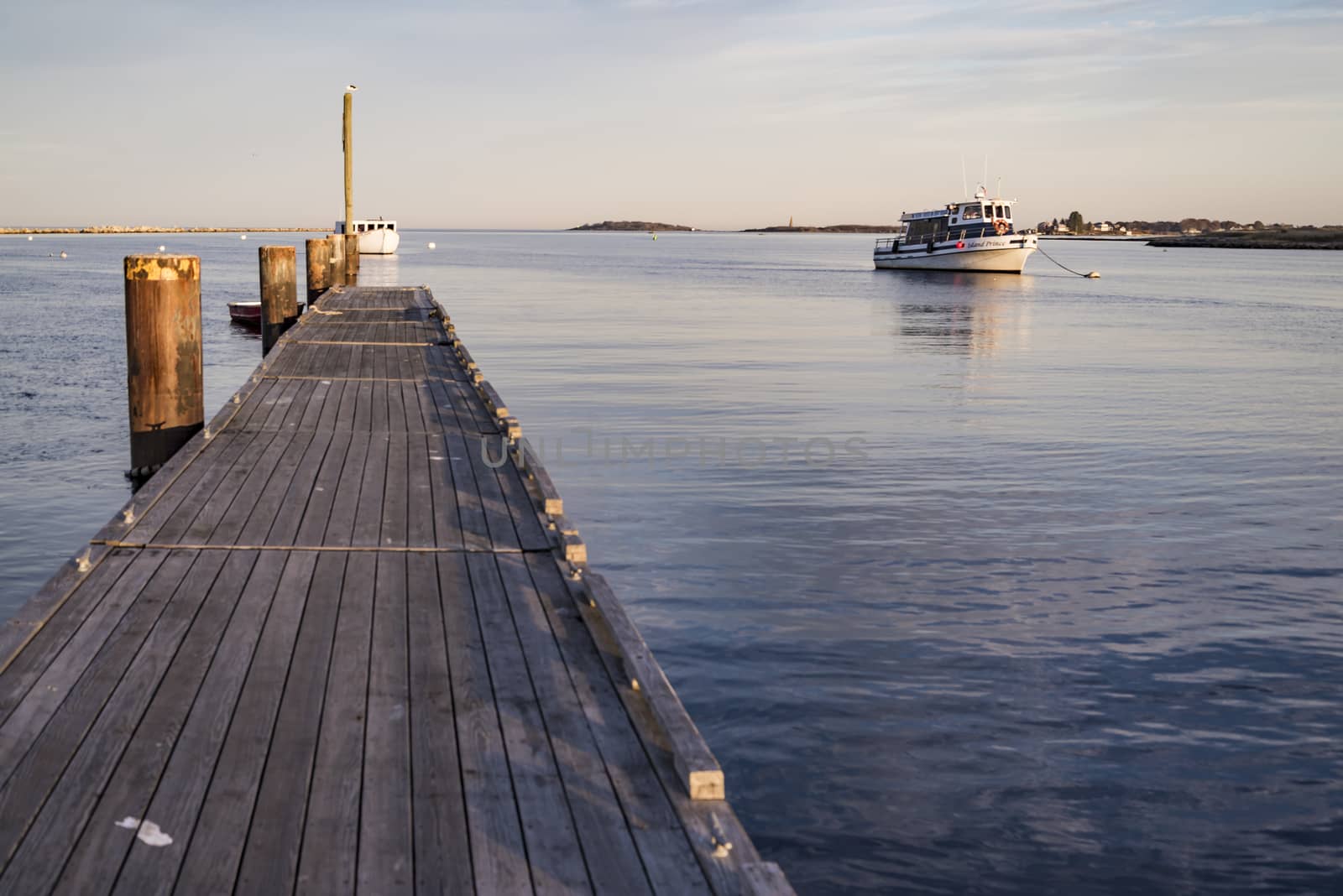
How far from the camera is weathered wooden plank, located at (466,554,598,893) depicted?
3414 mm

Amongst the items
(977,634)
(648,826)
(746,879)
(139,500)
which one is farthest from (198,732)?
(977,634)

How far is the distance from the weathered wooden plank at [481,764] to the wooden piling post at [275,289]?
15291mm

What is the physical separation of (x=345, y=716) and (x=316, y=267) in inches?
1018

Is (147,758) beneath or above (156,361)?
beneath

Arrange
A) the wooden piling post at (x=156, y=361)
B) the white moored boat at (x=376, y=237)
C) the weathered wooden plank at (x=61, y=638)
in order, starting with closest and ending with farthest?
the weathered wooden plank at (x=61, y=638) → the wooden piling post at (x=156, y=361) → the white moored boat at (x=376, y=237)

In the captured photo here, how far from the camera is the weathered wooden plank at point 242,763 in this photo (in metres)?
3.34

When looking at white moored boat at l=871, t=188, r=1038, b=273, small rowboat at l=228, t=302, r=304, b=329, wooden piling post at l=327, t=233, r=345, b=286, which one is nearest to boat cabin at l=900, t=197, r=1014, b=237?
white moored boat at l=871, t=188, r=1038, b=273

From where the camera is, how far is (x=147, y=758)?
3.98 meters

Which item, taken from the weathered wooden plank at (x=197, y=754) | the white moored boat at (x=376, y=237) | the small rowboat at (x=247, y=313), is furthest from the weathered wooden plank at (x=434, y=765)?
the white moored boat at (x=376, y=237)

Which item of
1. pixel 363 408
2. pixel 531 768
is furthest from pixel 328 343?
pixel 531 768

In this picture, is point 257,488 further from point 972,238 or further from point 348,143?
point 972,238

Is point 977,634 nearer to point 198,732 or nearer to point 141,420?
point 198,732

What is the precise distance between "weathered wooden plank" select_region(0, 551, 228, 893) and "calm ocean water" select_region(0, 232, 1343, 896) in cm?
286

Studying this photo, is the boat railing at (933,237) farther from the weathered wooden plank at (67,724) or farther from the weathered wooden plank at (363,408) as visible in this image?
the weathered wooden plank at (67,724)
